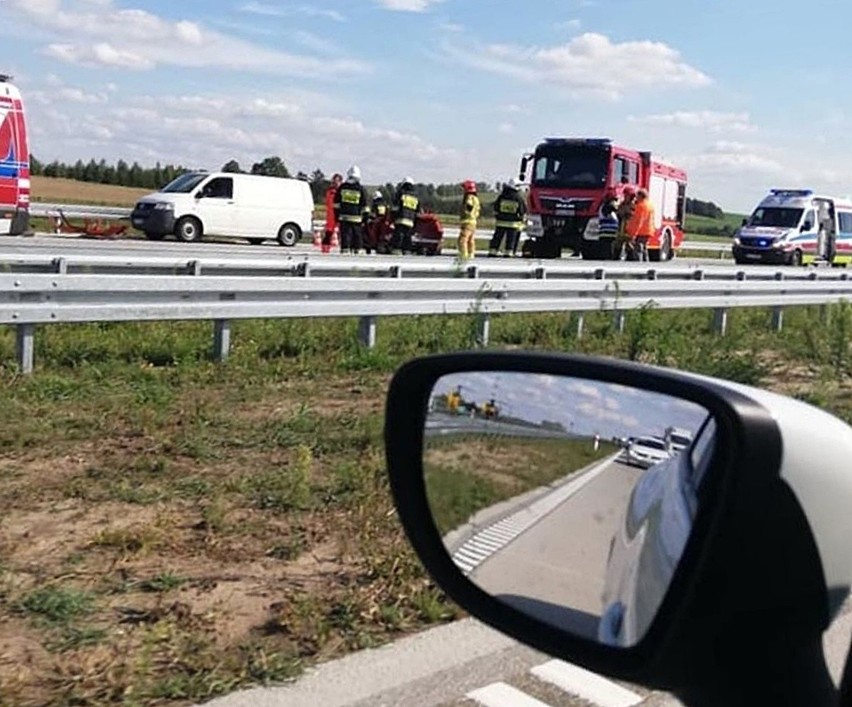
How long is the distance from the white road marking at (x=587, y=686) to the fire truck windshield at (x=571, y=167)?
25.6m

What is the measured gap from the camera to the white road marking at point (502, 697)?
3.92m

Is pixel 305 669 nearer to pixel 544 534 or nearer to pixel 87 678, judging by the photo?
pixel 87 678

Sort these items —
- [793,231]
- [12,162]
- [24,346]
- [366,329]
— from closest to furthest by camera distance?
[24,346] → [366,329] → [12,162] → [793,231]

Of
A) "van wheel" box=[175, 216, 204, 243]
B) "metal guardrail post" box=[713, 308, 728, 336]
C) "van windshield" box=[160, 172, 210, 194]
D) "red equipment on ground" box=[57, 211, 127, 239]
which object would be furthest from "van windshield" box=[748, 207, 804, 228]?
"metal guardrail post" box=[713, 308, 728, 336]

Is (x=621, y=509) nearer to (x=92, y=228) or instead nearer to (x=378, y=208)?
(x=378, y=208)

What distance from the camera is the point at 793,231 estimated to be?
38.3 metres

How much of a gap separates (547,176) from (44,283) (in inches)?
869

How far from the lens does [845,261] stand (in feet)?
136

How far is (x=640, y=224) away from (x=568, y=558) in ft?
79.8

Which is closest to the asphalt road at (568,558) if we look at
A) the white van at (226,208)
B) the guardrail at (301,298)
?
the guardrail at (301,298)

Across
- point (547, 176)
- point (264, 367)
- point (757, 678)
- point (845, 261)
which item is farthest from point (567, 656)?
point (845, 261)

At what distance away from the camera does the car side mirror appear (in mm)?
1422

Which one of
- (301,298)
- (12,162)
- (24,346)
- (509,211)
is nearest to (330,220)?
(509,211)

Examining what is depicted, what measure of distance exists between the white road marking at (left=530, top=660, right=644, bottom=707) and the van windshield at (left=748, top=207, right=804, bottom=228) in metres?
36.3
